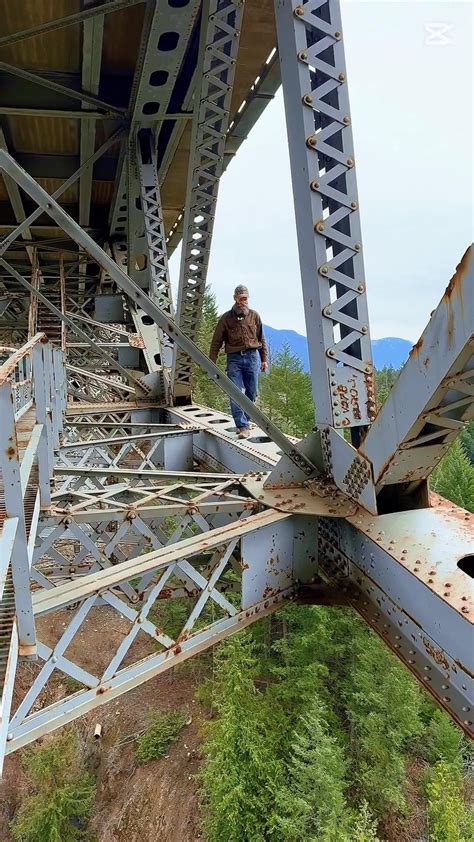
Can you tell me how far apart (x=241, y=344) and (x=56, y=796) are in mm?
17042

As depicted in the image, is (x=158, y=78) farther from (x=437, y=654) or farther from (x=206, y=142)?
(x=437, y=654)

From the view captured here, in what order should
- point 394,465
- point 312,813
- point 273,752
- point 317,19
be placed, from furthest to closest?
point 273,752, point 312,813, point 317,19, point 394,465

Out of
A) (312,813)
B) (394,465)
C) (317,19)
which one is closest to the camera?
(394,465)

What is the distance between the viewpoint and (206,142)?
5.59 meters

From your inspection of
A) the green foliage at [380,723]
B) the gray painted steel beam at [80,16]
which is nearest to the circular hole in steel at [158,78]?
the gray painted steel beam at [80,16]

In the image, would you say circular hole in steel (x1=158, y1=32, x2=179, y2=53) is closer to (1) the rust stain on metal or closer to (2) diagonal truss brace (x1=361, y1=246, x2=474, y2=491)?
(2) diagonal truss brace (x1=361, y1=246, x2=474, y2=491)

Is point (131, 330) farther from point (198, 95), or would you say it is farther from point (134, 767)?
point (134, 767)

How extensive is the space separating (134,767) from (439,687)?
19709 mm

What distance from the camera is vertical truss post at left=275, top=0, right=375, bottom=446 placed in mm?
3566

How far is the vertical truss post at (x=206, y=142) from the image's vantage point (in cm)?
501

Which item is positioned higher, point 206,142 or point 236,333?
point 206,142

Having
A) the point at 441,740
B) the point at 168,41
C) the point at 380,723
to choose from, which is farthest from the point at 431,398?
the point at 441,740

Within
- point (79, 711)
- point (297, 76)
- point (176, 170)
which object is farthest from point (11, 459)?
point (176, 170)

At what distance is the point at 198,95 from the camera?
17.4ft
